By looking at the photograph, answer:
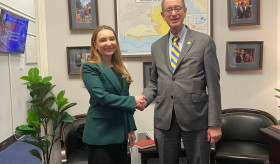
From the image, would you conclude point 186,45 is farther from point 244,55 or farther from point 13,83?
point 13,83

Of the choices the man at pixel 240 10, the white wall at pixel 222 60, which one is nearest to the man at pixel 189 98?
the white wall at pixel 222 60

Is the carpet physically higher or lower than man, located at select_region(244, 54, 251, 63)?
lower

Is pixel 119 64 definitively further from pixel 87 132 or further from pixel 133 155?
pixel 133 155

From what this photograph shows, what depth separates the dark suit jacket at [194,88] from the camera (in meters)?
1.67

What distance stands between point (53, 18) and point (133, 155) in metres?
1.79

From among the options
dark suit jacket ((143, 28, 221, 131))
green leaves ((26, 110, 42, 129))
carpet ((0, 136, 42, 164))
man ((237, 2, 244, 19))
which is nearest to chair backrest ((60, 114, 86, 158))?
green leaves ((26, 110, 42, 129))

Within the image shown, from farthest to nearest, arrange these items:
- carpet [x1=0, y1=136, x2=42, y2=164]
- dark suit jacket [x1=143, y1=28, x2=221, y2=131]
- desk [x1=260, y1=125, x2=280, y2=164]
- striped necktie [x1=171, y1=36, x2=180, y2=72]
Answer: carpet [x1=0, y1=136, x2=42, y2=164] < striped necktie [x1=171, y1=36, x2=180, y2=72] < dark suit jacket [x1=143, y1=28, x2=221, y2=131] < desk [x1=260, y1=125, x2=280, y2=164]

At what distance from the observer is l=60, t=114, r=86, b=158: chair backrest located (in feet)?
8.24

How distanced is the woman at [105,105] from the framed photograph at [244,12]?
159 cm

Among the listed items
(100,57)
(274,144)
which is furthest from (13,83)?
(274,144)

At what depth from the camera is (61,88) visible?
294cm

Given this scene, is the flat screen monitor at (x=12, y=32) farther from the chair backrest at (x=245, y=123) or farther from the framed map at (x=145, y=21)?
the chair backrest at (x=245, y=123)

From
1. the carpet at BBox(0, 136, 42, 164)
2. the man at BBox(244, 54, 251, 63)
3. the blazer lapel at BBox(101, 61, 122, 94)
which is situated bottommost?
the carpet at BBox(0, 136, 42, 164)

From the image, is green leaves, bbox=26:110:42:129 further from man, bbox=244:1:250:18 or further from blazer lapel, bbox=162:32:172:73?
man, bbox=244:1:250:18
